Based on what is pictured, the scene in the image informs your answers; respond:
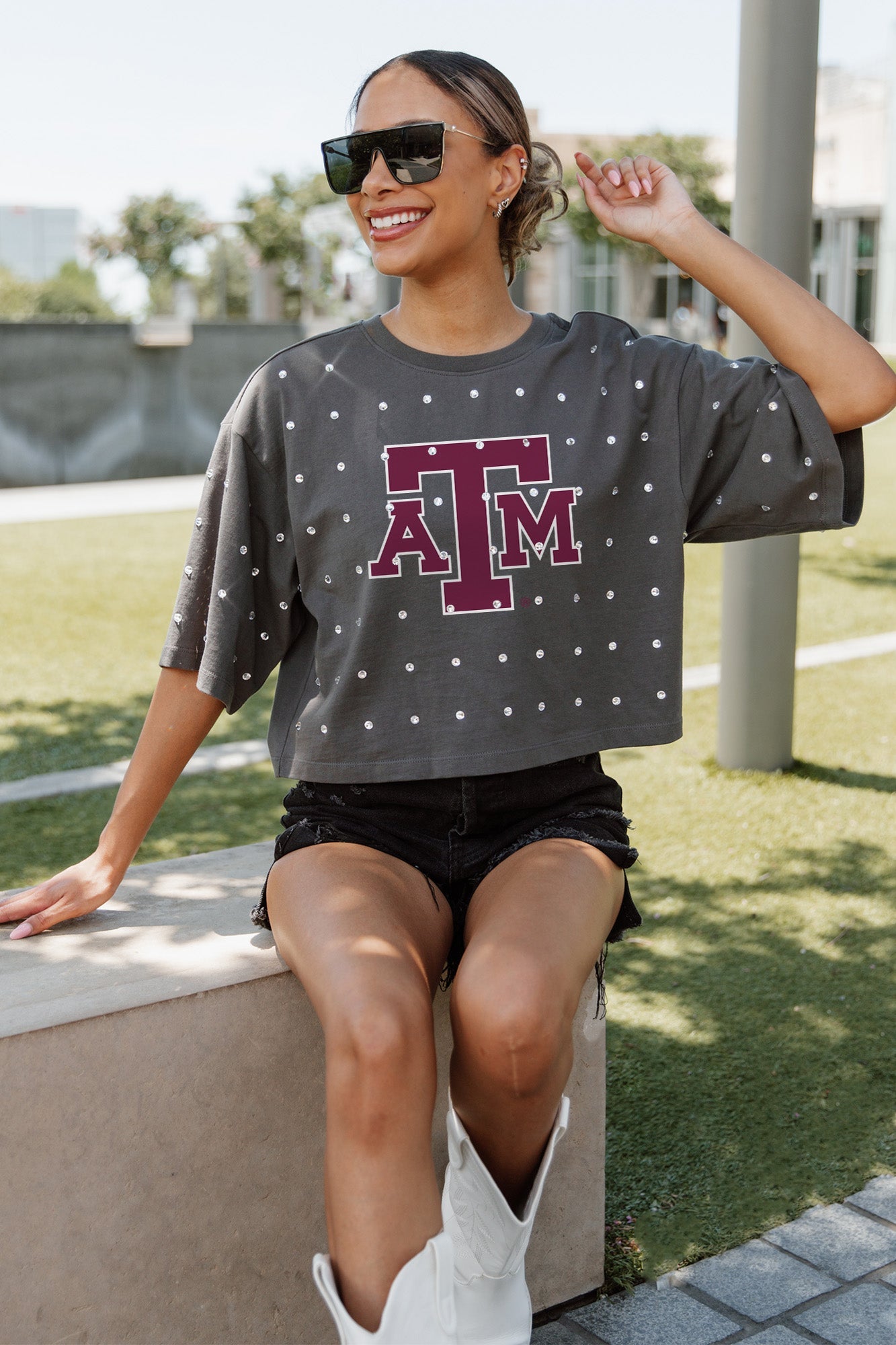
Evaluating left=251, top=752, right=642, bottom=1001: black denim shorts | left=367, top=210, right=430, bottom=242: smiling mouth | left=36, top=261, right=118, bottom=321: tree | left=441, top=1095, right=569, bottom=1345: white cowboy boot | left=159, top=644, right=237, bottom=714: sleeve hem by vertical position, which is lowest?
Answer: left=441, top=1095, right=569, bottom=1345: white cowboy boot

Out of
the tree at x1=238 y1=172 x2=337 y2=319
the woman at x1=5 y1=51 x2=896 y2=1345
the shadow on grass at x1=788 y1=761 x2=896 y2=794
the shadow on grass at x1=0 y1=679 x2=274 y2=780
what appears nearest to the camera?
the woman at x1=5 y1=51 x2=896 y2=1345

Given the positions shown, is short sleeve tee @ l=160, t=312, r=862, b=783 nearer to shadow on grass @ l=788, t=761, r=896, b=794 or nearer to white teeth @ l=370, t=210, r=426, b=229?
white teeth @ l=370, t=210, r=426, b=229

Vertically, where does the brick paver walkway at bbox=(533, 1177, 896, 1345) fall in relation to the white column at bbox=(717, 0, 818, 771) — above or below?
below

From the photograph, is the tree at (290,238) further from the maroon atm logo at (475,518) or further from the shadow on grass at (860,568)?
the maroon atm logo at (475,518)

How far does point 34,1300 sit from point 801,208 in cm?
452

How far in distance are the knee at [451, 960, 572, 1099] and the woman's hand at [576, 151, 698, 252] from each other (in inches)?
52.5

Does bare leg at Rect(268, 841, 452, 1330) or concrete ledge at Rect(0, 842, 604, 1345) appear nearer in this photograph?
bare leg at Rect(268, 841, 452, 1330)

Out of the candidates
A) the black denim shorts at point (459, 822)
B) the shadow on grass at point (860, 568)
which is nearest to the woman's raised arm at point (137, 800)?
the black denim shorts at point (459, 822)

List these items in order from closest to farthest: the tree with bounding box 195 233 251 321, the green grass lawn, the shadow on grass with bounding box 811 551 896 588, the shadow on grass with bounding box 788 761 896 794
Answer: the green grass lawn < the shadow on grass with bounding box 788 761 896 794 < the shadow on grass with bounding box 811 551 896 588 < the tree with bounding box 195 233 251 321

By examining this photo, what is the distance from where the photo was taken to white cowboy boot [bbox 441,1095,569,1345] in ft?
6.65

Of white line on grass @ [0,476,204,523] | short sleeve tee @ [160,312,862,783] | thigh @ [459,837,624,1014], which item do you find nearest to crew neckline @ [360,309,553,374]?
short sleeve tee @ [160,312,862,783]

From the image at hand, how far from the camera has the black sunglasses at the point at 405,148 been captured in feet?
7.90

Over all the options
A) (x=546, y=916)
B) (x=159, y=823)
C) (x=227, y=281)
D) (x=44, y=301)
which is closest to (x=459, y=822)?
(x=546, y=916)

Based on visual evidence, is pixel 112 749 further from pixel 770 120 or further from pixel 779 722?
pixel 770 120
